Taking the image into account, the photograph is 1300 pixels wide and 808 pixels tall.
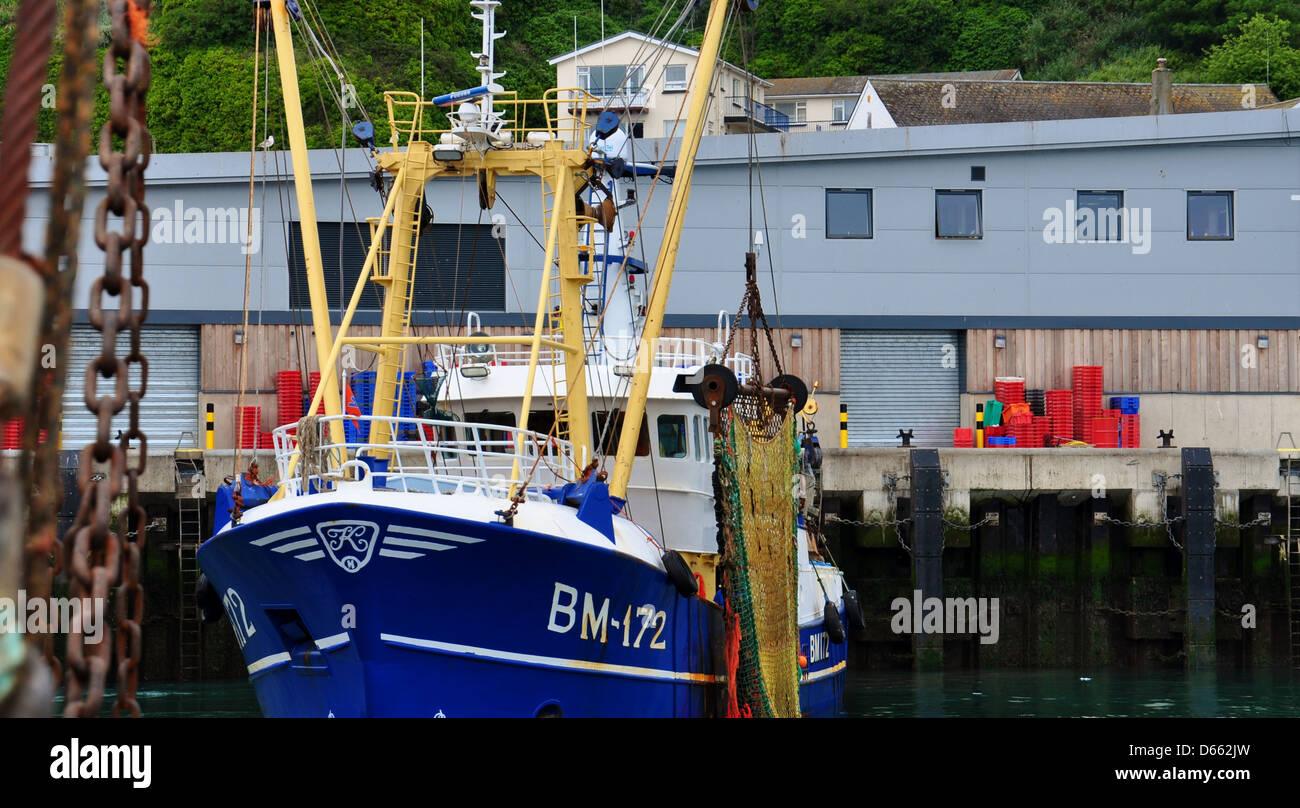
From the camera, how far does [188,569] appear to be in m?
21.9

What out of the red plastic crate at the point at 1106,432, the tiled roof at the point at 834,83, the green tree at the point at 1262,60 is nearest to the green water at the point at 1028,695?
the red plastic crate at the point at 1106,432

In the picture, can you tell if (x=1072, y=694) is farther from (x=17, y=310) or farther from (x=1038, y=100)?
(x=1038, y=100)

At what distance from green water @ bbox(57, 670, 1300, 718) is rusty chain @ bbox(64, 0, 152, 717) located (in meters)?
14.5

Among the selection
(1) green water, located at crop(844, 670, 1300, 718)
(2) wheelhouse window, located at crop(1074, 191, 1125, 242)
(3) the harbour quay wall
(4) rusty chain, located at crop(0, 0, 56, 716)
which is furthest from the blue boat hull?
(2) wheelhouse window, located at crop(1074, 191, 1125, 242)

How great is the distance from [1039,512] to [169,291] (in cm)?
1574

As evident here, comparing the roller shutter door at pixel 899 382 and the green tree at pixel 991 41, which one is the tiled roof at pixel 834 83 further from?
the roller shutter door at pixel 899 382

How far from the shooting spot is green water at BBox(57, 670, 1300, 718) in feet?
60.6

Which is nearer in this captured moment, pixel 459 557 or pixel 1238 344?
pixel 459 557

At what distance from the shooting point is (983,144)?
92.6 ft

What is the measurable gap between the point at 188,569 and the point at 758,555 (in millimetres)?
11155

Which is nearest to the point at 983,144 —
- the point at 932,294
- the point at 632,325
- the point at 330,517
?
Result: the point at 932,294

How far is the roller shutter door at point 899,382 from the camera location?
28.0 meters

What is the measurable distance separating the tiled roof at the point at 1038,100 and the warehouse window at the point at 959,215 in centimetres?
2311

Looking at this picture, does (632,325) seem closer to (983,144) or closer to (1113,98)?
(983,144)
